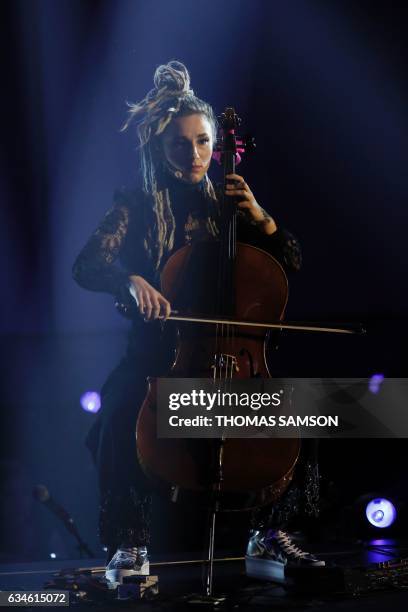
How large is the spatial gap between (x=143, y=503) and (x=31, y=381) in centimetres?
201

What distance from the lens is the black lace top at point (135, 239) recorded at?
2.05m

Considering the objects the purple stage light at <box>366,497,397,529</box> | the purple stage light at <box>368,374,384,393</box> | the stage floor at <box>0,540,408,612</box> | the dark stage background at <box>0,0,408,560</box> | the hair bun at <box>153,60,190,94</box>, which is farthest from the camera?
the purple stage light at <box>368,374,384,393</box>

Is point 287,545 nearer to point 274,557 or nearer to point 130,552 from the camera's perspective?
point 274,557

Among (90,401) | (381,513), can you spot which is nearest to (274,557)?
(381,513)

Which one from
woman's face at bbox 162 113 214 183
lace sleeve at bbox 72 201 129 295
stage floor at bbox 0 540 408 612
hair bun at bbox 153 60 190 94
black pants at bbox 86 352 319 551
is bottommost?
stage floor at bbox 0 540 408 612

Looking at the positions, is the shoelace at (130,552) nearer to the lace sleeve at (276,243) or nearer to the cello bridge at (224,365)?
the cello bridge at (224,365)

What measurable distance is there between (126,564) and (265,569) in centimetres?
39

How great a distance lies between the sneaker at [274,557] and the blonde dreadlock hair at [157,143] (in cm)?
82

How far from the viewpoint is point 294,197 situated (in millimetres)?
3619

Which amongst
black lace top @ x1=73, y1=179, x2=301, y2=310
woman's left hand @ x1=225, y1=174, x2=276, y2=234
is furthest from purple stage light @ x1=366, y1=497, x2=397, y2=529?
woman's left hand @ x1=225, y1=174, x2=276, y2=234

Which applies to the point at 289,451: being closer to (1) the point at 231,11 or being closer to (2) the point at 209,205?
(2) the point at 209,205

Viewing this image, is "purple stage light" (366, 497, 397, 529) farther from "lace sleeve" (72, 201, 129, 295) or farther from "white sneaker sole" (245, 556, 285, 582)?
"lace sleeve" (72, 201, 129, 295)

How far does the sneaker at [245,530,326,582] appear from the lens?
195 centimetres

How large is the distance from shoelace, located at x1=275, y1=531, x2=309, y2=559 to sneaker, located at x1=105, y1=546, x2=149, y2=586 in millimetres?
371
